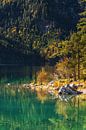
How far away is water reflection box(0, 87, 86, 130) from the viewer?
138 ft

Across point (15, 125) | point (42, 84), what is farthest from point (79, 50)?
point (15, 125)

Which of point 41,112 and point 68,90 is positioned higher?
point 68,90

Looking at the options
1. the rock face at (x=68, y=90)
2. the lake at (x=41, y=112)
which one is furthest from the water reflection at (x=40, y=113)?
the rock face at (x=68, y=90)

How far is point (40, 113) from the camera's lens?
171 ft

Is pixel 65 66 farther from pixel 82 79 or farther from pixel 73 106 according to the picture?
pixel 73 106

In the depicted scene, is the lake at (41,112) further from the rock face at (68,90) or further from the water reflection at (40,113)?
the rock face at (68,90)

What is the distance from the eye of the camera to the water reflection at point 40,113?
4194 centimetres

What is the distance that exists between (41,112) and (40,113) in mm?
791

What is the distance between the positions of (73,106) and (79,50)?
98.4 feet

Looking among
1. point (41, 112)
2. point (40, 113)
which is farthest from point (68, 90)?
point (40, 113)

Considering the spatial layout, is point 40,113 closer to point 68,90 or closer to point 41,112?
point 41,112

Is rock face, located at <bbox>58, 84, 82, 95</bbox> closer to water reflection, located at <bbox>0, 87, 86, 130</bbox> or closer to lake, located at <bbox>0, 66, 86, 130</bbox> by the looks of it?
lake, located at <bbox>0, 66, 86, 130</bbox>

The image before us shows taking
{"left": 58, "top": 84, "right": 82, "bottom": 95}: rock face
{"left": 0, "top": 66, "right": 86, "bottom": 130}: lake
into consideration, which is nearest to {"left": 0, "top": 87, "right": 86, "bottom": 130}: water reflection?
{"left": 0, "top": 66, "right": 86, "bottom": 130}: lake

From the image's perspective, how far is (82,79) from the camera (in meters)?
82.7
